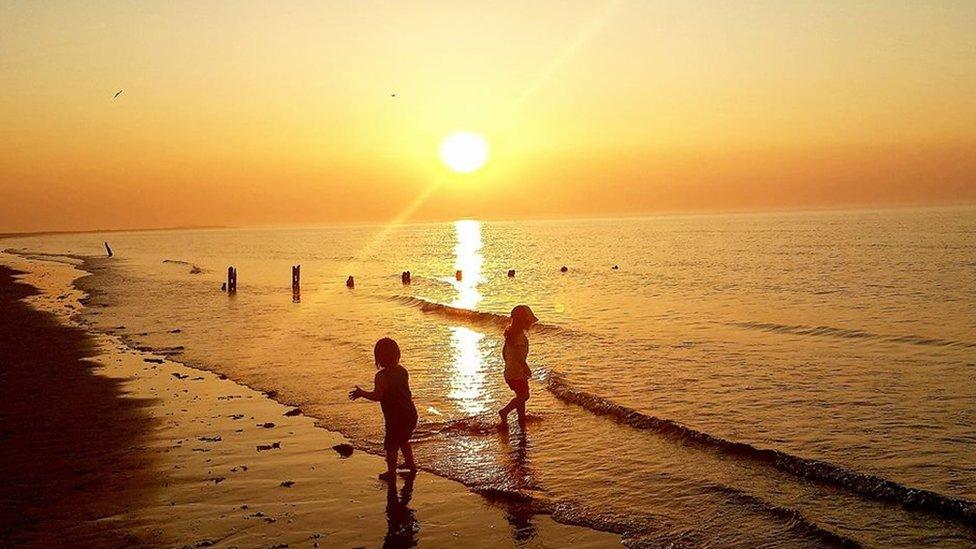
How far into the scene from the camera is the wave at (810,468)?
898cm

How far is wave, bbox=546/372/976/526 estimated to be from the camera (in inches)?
353

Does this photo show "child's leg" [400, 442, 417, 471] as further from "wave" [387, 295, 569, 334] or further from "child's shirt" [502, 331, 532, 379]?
"wave" [387, 295, 569, 334]

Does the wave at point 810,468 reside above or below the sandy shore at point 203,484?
below

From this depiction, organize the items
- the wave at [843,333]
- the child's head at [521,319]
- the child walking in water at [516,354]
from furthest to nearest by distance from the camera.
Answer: the wave at [843,333]
the child walking in water at [516,354]
the child's head at [521,319]

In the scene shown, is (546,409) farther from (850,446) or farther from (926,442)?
(926,442)

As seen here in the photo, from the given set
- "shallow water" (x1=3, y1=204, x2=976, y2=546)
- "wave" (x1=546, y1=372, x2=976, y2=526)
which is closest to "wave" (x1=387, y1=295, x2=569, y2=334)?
"shallow water" (x1=3, y1=204, x2=976, y2=546)

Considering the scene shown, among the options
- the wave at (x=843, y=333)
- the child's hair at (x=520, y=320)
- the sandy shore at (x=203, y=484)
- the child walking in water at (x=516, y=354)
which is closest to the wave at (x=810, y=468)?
the child walking in water at (x=516, y=354)

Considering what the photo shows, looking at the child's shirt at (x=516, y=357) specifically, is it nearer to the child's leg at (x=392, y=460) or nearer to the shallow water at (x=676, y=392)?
the shallow water at (x=676, y=392)

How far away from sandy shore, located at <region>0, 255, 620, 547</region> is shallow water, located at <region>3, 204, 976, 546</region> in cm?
91

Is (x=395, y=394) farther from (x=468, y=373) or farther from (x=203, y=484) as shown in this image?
(x=468, y=373)

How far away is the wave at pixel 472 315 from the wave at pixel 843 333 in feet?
23.7

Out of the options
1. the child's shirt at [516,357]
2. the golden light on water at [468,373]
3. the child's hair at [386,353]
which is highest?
the child's hair at [386,353]

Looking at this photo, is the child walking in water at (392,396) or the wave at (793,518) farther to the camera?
the child walking in water at (392,396)

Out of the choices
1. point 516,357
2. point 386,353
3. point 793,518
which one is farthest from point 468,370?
point 793,518
